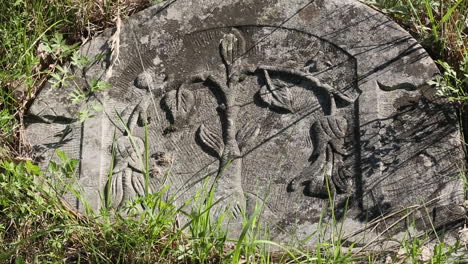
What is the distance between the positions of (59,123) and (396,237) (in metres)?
1.53

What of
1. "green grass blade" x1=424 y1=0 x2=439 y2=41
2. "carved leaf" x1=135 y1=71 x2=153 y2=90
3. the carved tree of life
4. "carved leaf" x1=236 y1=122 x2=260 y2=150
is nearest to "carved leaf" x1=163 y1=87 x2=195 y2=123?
the carved tree of life

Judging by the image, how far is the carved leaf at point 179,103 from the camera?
152 inches

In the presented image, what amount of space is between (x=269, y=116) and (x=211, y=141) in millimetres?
266

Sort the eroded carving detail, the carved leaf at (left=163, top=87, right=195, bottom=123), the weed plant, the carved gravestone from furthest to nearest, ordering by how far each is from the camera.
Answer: the carved leaf at (left=163, top=87, right=195, bottom=123), the eroded carving detail, the carved gravestone, the weed plant

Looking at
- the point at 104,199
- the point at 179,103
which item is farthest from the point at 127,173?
the point at 179,103

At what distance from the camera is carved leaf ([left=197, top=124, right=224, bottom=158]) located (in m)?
3.77

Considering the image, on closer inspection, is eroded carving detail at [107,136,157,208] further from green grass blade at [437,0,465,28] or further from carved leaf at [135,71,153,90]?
green grass blade at [437,0,465,28]

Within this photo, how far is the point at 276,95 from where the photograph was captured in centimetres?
380

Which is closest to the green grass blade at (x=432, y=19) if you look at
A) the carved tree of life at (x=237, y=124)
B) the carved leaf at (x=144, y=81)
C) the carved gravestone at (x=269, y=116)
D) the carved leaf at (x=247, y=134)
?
the carved gravestone at (x=269, y=116)

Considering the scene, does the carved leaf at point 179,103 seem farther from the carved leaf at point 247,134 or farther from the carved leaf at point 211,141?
the carved leaf at point 247,134

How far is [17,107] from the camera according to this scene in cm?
401

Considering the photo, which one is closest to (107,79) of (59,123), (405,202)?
(59,123)

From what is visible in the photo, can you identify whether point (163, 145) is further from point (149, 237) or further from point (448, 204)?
point (448, 204)

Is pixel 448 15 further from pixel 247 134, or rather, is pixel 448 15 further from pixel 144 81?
pixel 144 81
